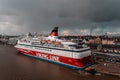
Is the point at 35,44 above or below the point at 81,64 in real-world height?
above

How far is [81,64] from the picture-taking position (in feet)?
75.4

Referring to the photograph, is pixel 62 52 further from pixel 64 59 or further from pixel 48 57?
pixel 48 57

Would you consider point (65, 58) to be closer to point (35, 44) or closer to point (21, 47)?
point (35, 44)

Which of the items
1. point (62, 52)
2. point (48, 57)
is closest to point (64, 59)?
point (62, 52)

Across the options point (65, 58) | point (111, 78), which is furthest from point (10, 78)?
point (111, 78)

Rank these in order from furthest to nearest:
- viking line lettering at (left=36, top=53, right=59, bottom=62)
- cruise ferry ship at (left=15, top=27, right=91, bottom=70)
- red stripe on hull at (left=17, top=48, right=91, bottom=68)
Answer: viking line lettering at (left=36, top=53, right=59, bottom=62)
cruise ferry ship at (left=15, top=27, right=91, bottom=70)
red stripe on hull at (left=17, top=48, right=91, bottom=68)

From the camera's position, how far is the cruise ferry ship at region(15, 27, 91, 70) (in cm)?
2337

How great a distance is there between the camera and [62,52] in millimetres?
25719

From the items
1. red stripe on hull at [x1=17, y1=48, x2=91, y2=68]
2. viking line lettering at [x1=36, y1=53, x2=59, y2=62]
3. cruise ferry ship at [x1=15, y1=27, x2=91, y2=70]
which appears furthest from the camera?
viking line lettering at [x1=36, y1=53, x2=59, y2=62]

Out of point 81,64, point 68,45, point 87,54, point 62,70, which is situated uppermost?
point 68,45

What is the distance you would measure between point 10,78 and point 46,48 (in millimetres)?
12597

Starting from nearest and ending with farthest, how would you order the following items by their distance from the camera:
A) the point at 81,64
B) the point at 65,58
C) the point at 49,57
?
the point at 81,64
the point at 65,58
the point at 49,57

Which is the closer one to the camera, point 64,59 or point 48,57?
point 64,59

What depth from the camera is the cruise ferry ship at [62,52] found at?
23.4 m
